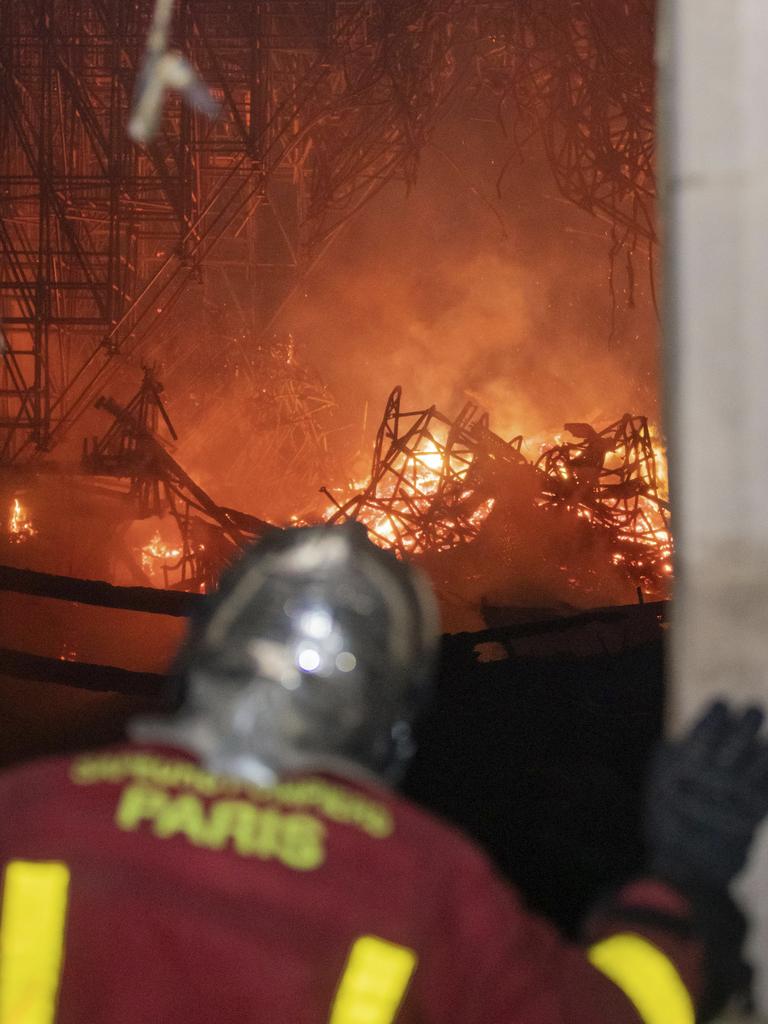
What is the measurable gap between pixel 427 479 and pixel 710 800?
7.72m

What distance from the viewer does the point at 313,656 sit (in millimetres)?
1001

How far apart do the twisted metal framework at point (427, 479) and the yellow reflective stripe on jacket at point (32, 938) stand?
7390 mm

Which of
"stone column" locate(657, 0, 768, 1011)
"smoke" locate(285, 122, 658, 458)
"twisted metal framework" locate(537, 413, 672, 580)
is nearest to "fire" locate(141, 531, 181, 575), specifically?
"smoke" locate(285, 122, 658, 458)

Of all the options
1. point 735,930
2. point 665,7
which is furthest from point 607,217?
Answer: point 735,930

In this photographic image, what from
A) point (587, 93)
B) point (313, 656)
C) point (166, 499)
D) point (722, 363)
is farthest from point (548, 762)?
point (587, 93)

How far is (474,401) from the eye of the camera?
930 cm

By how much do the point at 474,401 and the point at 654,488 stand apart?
198 centimetres

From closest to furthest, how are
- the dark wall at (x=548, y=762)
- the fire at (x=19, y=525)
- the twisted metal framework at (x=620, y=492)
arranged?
the dark wall at (x=548, y=762), the fire at (x=19, y=525), the twisted metal framework at (x=620, y=492)

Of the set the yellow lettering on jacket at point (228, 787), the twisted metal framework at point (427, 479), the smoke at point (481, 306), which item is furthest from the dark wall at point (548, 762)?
the smoke at point (481, 306)

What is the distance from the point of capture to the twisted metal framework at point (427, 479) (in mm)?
8500

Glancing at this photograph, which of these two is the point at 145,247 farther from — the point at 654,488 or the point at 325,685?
the point at 325,685

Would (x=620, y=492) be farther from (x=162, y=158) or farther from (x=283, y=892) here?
(x=283, y=892)

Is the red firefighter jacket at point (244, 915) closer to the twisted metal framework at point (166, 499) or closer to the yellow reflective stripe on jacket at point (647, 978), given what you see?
the yellow reflective stripe on jacket at point (647, 978)

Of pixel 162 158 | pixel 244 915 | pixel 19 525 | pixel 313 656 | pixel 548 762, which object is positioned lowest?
pixel 548 762
